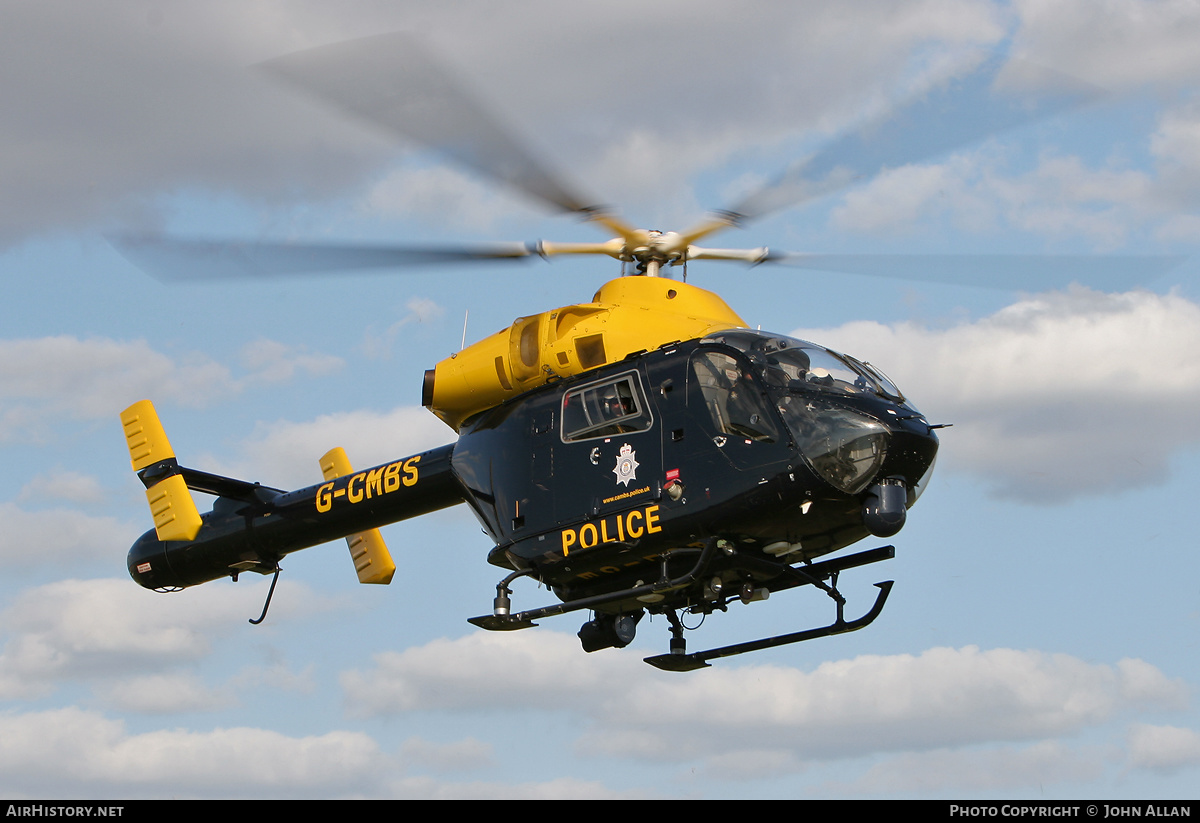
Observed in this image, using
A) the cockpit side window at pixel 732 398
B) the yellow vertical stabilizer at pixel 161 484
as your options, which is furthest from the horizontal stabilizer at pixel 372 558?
the cockpit side window at pixel 732 398

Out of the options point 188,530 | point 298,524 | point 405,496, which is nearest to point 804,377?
point 405,496

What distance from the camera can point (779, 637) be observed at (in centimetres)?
1980

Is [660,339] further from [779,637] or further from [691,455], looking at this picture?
[779,637]

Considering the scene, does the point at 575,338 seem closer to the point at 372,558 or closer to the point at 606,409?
the point at 606,409

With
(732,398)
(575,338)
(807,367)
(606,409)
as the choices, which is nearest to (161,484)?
(575,338)

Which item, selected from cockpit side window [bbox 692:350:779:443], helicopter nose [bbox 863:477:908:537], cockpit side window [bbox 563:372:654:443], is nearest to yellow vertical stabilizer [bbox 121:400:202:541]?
cockpit side window [bbox 563:372:654:443]

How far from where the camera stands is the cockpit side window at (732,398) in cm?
1897

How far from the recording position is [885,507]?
1844 centimetres

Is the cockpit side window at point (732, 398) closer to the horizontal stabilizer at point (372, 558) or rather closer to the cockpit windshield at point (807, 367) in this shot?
the cockpit windshield at point (807, 367)

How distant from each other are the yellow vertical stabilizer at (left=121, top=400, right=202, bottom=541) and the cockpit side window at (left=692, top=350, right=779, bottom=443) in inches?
375

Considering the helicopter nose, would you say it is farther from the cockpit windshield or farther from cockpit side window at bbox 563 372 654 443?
cockpit side window at bbox 563 372 654 443

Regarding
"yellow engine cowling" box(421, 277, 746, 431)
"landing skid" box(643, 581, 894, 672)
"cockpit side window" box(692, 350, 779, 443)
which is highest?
"yellow engine cowling" box(421, 277, 746, 431)

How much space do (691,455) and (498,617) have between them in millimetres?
3435

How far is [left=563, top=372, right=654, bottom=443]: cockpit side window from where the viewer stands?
1988 cm
